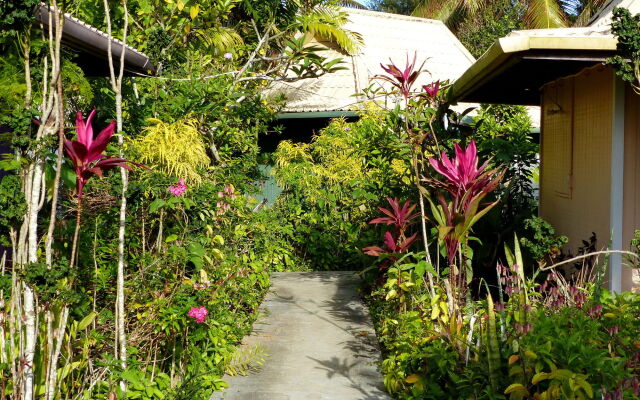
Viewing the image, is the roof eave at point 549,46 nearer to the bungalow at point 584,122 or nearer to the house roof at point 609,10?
the bungalow at point 584,122

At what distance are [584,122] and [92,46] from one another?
4.67m

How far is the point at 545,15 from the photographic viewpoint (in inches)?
955

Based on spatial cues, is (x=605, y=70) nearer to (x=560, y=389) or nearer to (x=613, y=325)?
(x=613, y=325)

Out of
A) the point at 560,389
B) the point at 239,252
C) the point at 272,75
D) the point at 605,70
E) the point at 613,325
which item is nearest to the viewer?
the point at 560,389

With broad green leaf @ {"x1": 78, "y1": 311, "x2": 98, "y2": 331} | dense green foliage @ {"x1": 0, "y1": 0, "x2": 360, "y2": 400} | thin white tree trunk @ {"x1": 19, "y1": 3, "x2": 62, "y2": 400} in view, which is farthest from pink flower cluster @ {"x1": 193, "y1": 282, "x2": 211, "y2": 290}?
thin white tree trunk @ {"x1": 19, "y1": 3, "x2": 62, "y2": 400}

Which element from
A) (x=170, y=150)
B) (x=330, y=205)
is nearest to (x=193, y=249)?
(x=170, y=150)

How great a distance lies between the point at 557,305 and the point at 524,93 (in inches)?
193

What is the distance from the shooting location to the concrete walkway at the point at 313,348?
17.9 ft

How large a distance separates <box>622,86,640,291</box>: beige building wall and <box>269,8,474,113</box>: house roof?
777cm

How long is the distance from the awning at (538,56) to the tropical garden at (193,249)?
0.59 m

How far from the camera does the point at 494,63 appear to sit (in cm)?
600

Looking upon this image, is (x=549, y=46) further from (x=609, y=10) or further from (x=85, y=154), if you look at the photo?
(x=85, y=154)

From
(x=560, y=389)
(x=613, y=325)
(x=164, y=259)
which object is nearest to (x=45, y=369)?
(x=164, y=259)

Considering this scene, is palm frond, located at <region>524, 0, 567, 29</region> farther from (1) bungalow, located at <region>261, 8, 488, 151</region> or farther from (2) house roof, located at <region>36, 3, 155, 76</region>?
(2) house roof, located at <region>36, 3, 155, 76</region>
